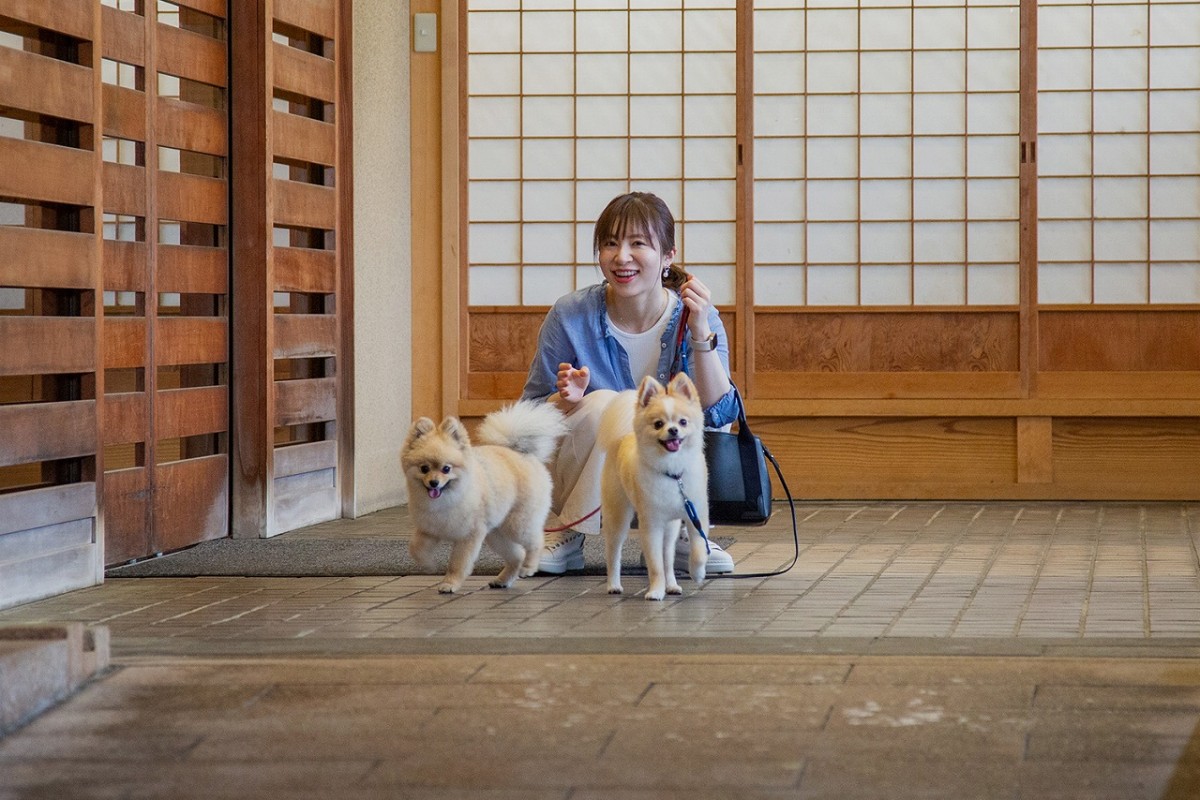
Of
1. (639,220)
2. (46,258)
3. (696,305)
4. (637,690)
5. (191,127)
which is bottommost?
(637,690)

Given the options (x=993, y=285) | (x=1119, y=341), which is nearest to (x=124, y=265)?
(x=993, y=285)

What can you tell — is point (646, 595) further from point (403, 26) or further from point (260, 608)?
point (403, 26)

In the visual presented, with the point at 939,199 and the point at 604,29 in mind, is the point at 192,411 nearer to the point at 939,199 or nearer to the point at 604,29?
the point at 604,29

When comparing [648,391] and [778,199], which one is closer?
[648,391]

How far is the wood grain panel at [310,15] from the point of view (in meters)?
5.46

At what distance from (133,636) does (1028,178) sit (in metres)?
4.47

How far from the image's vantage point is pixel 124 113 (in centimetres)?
465

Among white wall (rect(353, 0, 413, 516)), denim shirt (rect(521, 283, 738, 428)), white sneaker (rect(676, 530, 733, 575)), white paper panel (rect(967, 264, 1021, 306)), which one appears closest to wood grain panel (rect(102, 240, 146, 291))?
denim shirt (rect(521, 283, 738, 428))

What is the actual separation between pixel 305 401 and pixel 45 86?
1845 mm

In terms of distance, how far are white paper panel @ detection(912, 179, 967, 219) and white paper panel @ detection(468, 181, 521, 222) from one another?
1.72 metres

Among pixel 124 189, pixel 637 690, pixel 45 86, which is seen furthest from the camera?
pixel 124 189

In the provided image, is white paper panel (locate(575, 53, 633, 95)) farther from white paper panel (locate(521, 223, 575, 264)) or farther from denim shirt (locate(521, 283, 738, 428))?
denim shirt (locate(521, 283, 738, 428))

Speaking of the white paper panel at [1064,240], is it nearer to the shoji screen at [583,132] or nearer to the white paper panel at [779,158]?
the white paper panel at [779,158]

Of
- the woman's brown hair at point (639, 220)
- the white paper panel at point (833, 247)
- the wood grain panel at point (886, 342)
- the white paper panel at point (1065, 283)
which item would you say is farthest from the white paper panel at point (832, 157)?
the woman's brown hair at point (639, 220)
